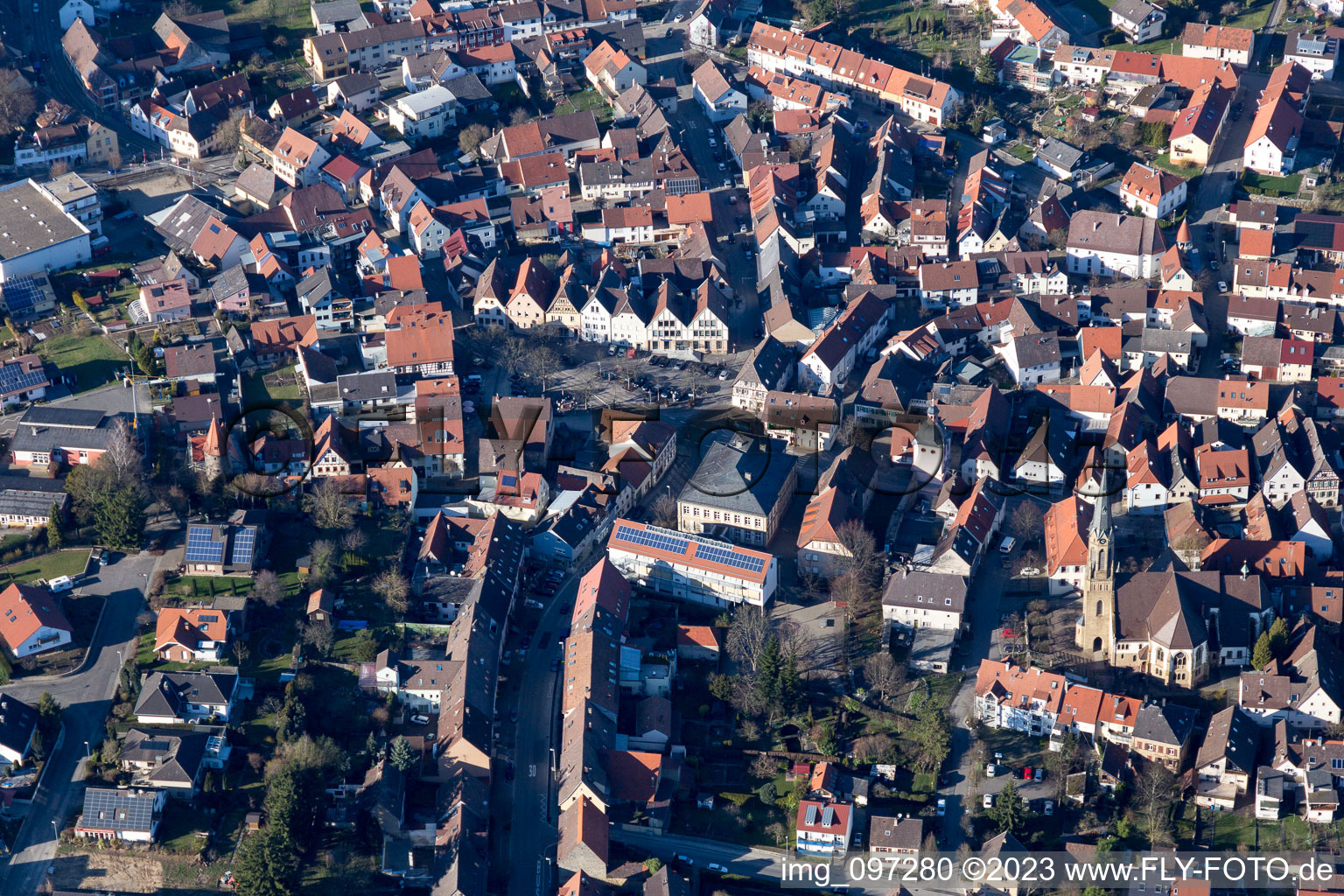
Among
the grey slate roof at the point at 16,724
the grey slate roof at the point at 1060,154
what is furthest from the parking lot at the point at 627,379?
the grey slate roof at the point at 16,724

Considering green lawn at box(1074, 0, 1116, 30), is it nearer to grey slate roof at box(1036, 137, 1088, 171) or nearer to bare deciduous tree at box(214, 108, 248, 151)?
grey slate roof at box(1036, 137, 1088, 171)

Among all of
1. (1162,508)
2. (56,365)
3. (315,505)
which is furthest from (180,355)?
(1162,508)

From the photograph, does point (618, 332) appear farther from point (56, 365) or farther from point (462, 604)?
point (56, 365)

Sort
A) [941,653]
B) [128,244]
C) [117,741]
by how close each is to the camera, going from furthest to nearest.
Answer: [128,244], [941,653], [117,741]

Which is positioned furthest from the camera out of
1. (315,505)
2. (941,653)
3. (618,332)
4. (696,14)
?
(696,14)

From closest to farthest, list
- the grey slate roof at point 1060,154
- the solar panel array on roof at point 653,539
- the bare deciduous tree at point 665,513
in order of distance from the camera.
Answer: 1. the solar panel array on roof at point 653,539
2. the bare deciduous tree at point 665,513
3. the grey slate roof at point 1060,154

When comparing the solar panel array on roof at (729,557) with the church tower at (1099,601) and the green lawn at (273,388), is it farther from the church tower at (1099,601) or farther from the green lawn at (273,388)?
the green lawn at (273,388)

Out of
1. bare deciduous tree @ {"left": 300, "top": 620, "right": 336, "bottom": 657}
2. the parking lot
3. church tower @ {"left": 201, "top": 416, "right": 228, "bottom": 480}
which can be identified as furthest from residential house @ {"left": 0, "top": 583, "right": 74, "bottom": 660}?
the parking lot
